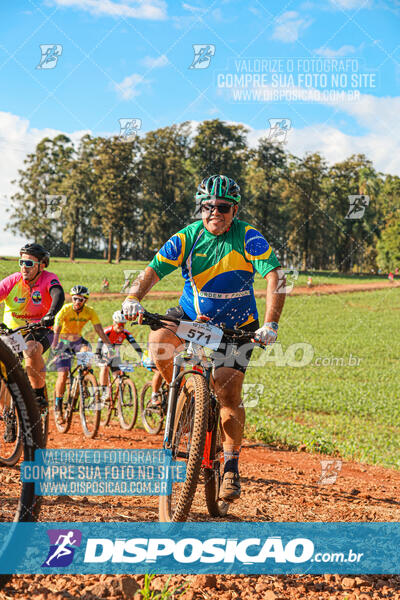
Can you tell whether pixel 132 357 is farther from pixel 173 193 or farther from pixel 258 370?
pixel 173 193

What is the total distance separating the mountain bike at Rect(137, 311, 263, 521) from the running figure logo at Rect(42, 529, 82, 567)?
72 centimetres

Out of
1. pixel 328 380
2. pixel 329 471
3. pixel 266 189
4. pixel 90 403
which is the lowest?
pixel 328 380

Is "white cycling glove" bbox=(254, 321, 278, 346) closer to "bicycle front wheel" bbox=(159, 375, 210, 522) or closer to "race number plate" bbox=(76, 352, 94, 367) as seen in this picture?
"bicycle front wheel" bbox=(159, 375, 210, 522)

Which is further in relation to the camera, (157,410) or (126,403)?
(126,403)

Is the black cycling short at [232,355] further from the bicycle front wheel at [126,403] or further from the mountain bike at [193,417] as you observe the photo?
the bicycle front wheel at [126,403]

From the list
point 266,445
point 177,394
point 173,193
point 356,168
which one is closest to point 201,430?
point 177,394

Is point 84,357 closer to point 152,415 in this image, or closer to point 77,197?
point 152,415

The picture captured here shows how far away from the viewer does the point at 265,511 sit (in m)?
4.93

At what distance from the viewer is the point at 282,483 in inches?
260

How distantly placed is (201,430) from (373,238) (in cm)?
8681

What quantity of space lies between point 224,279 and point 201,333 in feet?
2.28

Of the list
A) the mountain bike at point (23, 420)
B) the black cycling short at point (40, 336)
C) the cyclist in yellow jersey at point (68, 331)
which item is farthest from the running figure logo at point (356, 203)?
the mountain bike at point (23, 420)

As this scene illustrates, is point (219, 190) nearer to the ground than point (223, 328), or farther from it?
farther from it

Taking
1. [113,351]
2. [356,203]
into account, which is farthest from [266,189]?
[113,351]
